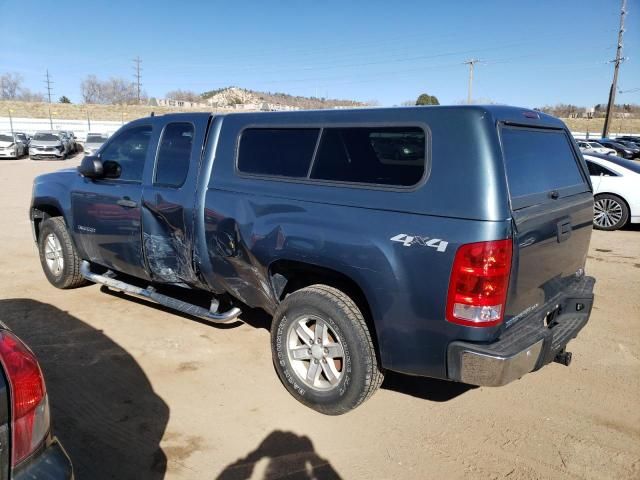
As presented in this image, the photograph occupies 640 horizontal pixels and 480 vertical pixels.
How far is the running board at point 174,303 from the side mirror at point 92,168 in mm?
1056

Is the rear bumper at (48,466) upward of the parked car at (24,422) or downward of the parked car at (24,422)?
downward

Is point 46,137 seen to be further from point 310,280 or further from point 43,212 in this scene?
point 310,280

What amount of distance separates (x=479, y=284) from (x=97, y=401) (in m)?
2.66

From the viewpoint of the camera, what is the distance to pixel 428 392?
3656 millimetres

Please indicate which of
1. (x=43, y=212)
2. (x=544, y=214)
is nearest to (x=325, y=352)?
(x=544, y=214)

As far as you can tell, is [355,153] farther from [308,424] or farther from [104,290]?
[104,290]

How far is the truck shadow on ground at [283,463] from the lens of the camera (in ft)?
9.00

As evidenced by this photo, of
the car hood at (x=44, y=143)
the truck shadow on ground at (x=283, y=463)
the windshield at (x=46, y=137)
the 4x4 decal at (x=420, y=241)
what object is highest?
the 4x4 decal at (x=420, y=241)

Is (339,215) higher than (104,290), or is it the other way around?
(339,215)

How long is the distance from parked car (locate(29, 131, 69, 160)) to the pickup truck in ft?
88.0

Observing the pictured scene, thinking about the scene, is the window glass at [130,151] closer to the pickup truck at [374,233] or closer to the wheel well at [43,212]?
the pickup truck at [374,233]

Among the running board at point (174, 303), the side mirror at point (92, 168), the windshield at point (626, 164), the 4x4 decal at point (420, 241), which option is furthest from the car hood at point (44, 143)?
the 4x4 decal at point (420, 241)

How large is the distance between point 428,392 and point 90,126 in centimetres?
4826

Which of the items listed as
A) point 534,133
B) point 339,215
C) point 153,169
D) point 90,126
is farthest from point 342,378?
point 90,126
